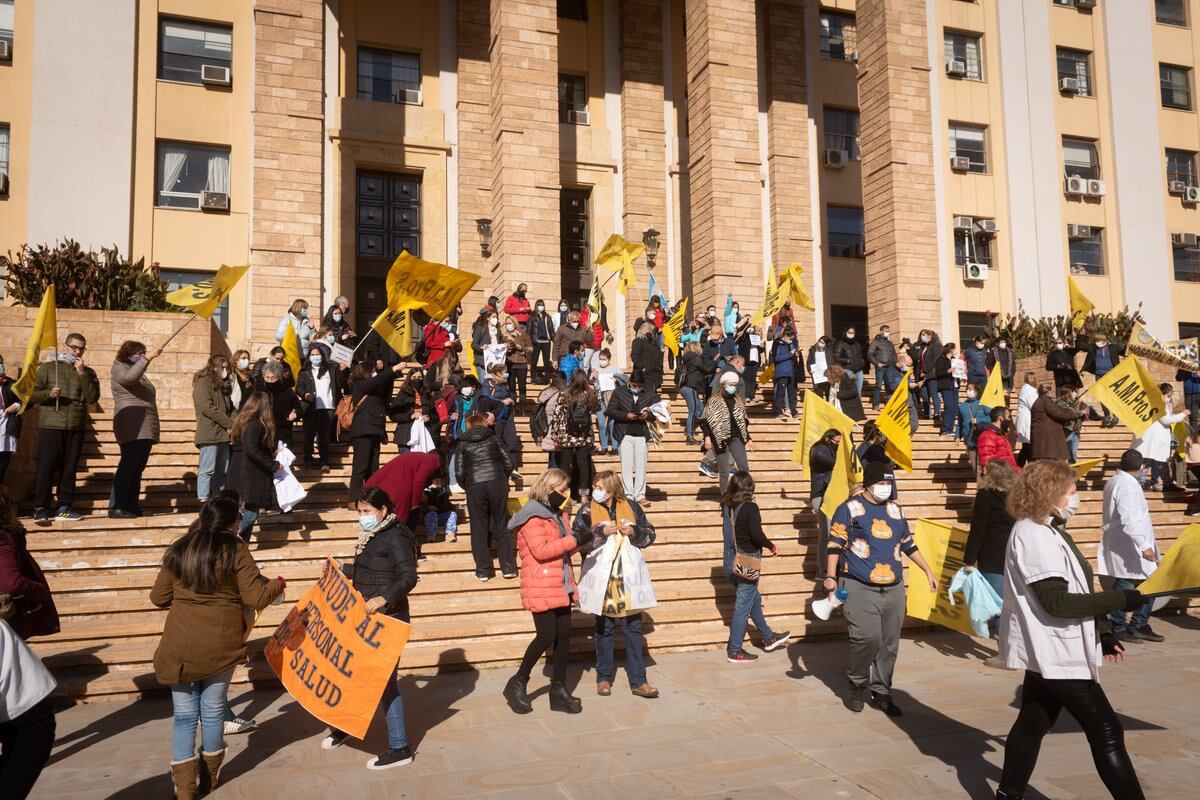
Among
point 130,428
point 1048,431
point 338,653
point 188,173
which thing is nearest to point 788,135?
point 1048,431

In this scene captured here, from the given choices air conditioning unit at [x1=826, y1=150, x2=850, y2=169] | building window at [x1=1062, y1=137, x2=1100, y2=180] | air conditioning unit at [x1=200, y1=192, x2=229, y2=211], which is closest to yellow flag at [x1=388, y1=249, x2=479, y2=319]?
air conditioning unit at [x1=200, y1=192, x2=229, y2=211]

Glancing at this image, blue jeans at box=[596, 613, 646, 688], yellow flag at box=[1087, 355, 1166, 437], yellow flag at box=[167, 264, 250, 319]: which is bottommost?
blue jeans at box=[596, 613, 646, 688]

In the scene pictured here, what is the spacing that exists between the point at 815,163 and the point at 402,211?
12705mm

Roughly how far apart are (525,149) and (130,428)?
13.2 meters

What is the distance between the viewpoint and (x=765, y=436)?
594 inches

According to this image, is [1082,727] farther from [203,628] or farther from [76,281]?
[76,281]

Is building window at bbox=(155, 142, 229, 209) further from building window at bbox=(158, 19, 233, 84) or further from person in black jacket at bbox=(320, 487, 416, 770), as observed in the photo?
person in black jacket at bbox=(320, 487, 416, 770)

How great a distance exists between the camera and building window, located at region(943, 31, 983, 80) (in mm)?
27484

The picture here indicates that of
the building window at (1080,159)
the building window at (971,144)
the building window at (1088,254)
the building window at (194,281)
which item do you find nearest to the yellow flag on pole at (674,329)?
the building window at (194,281)

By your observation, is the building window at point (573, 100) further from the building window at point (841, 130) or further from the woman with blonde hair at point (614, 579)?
the woman with blonde hair at point (614, 579)

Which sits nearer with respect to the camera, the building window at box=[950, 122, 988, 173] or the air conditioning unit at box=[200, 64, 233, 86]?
the air conditioning unit at box=[200, 64, 233, 86]

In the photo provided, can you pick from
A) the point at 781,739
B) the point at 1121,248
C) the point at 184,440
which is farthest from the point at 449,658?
the point at 1121,248

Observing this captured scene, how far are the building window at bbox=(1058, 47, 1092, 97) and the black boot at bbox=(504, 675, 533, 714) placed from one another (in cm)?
2972

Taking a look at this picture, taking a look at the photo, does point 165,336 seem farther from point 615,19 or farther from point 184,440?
point 615,19
